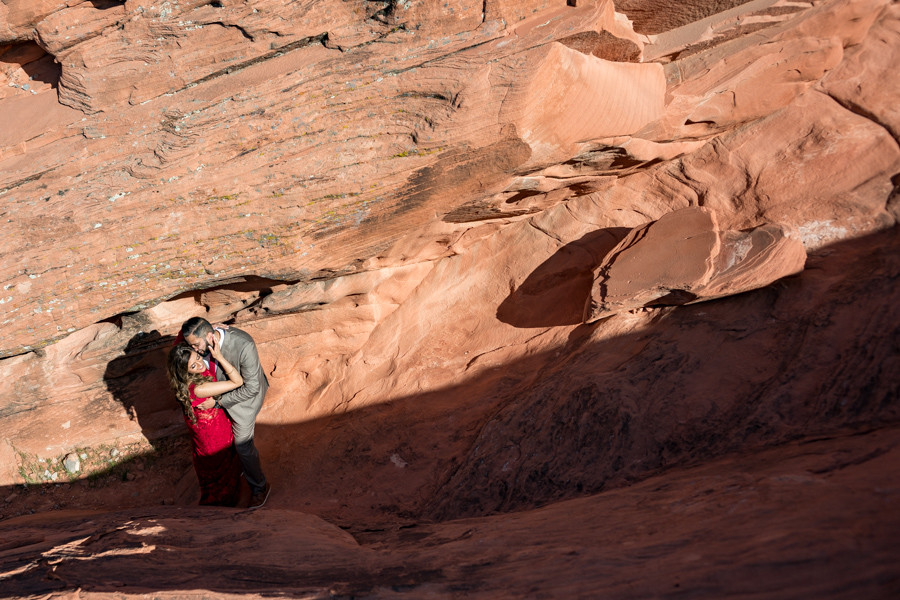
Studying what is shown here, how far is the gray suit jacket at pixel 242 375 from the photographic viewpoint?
13.2ft

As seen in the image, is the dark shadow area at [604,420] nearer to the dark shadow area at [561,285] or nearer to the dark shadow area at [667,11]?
the dark shadow area at [561,285]

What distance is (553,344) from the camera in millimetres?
4605

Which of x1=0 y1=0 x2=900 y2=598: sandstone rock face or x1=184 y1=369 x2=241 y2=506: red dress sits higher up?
x1=0 y1=0 x2=900 y2=598: sandstone rock face

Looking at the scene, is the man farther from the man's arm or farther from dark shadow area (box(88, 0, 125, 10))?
dark shadow area (box(88, 0, 125, 10))

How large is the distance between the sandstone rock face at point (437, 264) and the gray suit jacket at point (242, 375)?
68 centimetres

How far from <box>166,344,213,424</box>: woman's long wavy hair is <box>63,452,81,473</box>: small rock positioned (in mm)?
2246

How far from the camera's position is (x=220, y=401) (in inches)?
161

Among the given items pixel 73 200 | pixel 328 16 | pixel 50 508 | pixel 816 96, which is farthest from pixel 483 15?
pixel 50 508

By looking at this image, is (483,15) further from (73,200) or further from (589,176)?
(73,200)

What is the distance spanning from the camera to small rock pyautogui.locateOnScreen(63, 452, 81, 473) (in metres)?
5.16

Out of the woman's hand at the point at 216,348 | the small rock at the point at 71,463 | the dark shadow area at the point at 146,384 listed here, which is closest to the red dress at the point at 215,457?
the woman's hand at the point at 216,348

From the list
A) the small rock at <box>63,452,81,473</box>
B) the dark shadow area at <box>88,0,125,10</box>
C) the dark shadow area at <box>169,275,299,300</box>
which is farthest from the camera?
the small rock at <box>63,452,81,473</box>

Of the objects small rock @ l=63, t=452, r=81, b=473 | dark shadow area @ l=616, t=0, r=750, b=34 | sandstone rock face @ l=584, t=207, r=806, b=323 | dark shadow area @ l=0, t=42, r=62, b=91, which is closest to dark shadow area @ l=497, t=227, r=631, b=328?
sandstone rock face @ l=584, t=207, r=806, b=323

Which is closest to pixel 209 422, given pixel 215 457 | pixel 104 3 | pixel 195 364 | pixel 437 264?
pixel 215 457
